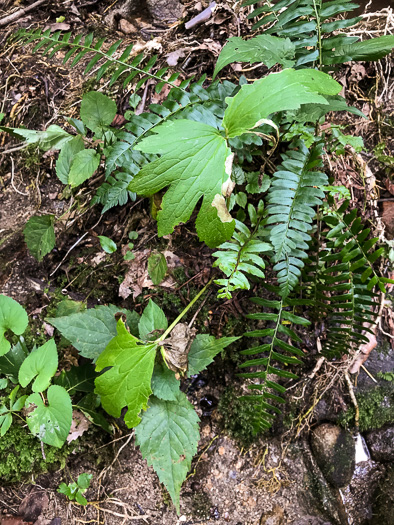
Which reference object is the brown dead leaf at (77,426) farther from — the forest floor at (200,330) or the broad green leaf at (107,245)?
the broad green leaf at (107,245)

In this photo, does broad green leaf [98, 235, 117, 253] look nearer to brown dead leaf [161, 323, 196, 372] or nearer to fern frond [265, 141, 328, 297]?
brown dead leaf [161, 323, 196, 372]

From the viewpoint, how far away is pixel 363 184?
2.47 meters

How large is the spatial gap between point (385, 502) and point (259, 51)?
9.46 ft

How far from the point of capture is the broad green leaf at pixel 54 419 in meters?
1.89

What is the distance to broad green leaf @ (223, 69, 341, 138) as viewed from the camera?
1437mm

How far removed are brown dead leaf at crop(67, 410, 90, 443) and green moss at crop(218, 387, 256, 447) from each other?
852 mm

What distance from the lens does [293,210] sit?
1.90m

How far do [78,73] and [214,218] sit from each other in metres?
2.05

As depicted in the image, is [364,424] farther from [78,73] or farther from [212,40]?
[78,73]

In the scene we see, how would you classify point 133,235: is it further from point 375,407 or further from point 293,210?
point 375,407

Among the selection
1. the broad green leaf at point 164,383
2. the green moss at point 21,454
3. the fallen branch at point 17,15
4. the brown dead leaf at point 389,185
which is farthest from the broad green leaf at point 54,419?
the fallen branch at point 17,15

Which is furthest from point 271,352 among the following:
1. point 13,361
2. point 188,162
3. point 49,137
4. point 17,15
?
point 17,15

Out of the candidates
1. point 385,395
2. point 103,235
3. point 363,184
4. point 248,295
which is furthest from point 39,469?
point 363,184

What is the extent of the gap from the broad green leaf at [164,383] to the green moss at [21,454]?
781 mm
